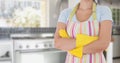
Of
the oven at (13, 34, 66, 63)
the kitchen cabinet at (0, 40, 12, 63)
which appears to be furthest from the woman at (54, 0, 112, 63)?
the kitchen cabinet at (0, 40, 12, 63)

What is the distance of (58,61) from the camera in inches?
54.2

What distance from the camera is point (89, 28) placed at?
3.10ft

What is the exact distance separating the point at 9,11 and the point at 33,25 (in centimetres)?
24

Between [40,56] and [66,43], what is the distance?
1.30 ft

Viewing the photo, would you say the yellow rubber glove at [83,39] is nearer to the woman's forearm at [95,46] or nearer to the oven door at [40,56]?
the woman's forearm at [95,46]

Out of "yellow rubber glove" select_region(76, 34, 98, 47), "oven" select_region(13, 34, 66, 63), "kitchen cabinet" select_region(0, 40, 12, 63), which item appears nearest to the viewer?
"yellow rubber glove" select_region(76, 34, 98, 47)

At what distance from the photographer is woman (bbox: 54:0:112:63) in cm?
92

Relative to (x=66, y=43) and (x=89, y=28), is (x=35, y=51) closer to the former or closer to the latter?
(x=66, y=43)

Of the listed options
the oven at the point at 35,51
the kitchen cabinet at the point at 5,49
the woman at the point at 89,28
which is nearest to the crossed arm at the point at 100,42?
the woman at the point at 89,28

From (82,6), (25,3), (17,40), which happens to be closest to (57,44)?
(82,6)

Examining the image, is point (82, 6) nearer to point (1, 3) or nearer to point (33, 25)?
point (33, 25)

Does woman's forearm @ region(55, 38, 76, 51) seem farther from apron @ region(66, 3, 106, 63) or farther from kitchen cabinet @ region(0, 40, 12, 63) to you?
kitchen cabinet @ region(0, 40, 12, 63)

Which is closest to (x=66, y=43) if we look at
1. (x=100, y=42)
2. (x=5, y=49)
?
(x=100, y=42)

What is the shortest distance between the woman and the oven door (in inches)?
12.7
